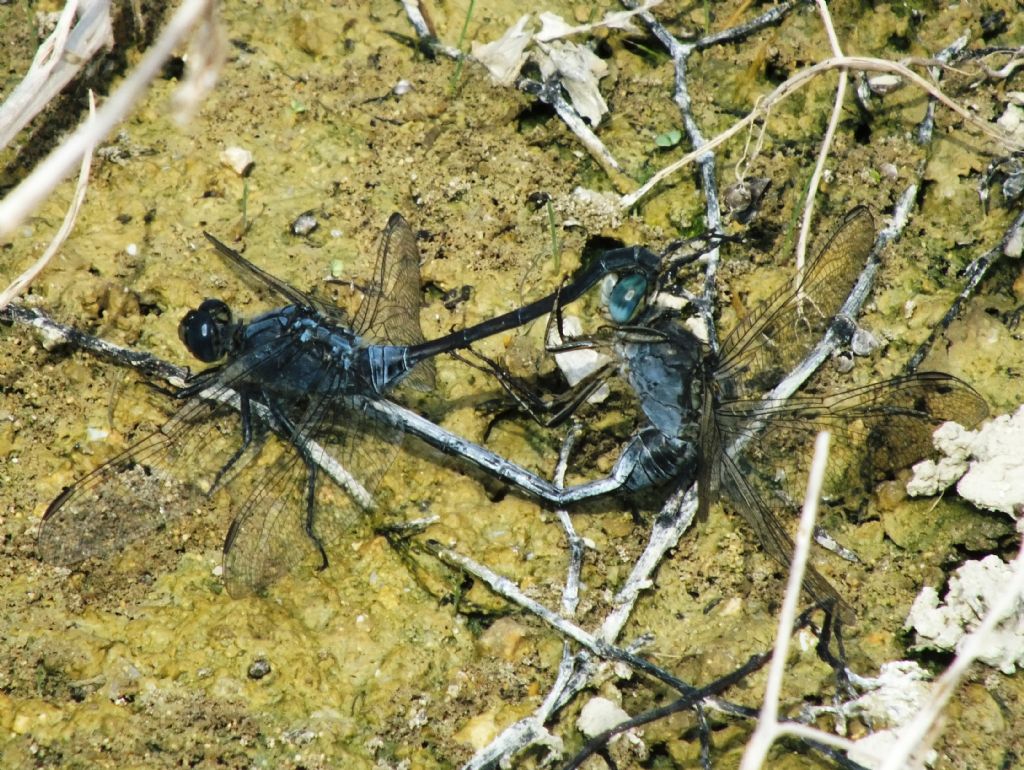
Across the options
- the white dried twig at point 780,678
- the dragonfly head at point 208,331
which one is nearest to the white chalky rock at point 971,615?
the white dried twig at point 780,678

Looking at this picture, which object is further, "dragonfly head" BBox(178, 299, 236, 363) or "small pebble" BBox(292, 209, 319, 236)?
"small pebble" BBox(292, 209, 319, 236)

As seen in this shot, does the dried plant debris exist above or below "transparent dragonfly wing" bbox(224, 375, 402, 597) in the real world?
above

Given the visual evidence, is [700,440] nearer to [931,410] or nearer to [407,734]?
[931,410]

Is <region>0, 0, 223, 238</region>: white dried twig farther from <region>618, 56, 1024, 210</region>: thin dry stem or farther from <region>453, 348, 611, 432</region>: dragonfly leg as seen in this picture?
<region>618, 56, 1024, 210</region>: thin dry stem

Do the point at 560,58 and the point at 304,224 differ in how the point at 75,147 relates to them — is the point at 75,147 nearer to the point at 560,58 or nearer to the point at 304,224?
the point at 304,224

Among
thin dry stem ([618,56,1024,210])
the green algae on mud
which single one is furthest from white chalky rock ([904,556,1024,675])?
thin dry stem ([618,56,1024,210])

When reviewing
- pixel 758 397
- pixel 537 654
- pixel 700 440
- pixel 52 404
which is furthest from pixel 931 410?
pixel 52 404

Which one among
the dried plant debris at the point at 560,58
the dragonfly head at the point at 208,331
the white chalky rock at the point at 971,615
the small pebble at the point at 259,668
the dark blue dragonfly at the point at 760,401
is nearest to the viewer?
the white chalky rock at the point at 971,615

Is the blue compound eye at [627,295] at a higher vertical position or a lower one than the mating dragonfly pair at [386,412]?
higher

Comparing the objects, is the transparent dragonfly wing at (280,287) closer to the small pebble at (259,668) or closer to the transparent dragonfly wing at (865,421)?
the small pebble at (259,668)
